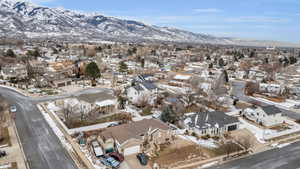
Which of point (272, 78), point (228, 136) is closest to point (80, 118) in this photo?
point (228, 136)

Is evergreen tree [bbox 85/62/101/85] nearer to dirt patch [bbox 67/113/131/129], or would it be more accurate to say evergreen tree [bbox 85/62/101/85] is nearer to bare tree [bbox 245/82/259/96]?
dirt patch [bbox 67/113/131/129]

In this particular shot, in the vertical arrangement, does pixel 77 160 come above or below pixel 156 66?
below

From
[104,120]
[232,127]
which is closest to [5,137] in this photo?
[104,120]

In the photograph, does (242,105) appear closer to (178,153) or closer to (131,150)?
(178,153)

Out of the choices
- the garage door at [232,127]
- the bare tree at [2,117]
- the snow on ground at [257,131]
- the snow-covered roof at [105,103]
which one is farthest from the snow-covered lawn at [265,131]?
the bare tree at [2,117]

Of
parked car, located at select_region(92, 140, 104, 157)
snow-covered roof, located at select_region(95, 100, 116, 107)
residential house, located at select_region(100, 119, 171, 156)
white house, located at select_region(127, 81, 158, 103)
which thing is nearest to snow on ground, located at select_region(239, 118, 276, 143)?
residential house, located at select_region(100, 119, 171, 156)

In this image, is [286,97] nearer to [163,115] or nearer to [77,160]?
[163,115]
